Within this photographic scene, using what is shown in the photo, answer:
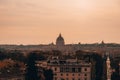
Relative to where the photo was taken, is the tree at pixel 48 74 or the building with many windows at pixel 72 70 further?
the building with many windows at pixel 72 70

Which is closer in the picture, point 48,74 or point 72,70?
point 48,74

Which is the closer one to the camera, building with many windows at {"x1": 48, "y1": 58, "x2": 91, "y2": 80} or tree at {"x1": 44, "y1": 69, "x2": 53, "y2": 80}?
tree at {"x1": 44, "y1": 69, "x2": 53, "y2": 80}

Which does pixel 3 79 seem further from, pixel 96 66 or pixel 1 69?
→ pixel 96 66

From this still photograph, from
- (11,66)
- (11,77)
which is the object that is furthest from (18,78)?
(11,66)

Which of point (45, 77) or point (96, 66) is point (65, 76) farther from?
point (96, 66)

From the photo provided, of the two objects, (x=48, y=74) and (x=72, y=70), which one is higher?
(x=72, y=70)

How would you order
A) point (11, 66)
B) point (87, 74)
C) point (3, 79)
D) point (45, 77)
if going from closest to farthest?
point (3, 79) → point (45, 77) → point (87, 74) → point (11, 66)

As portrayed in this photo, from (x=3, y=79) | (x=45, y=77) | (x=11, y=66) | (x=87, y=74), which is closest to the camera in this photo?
(x=3, y=79)

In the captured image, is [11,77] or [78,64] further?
[78,64]
